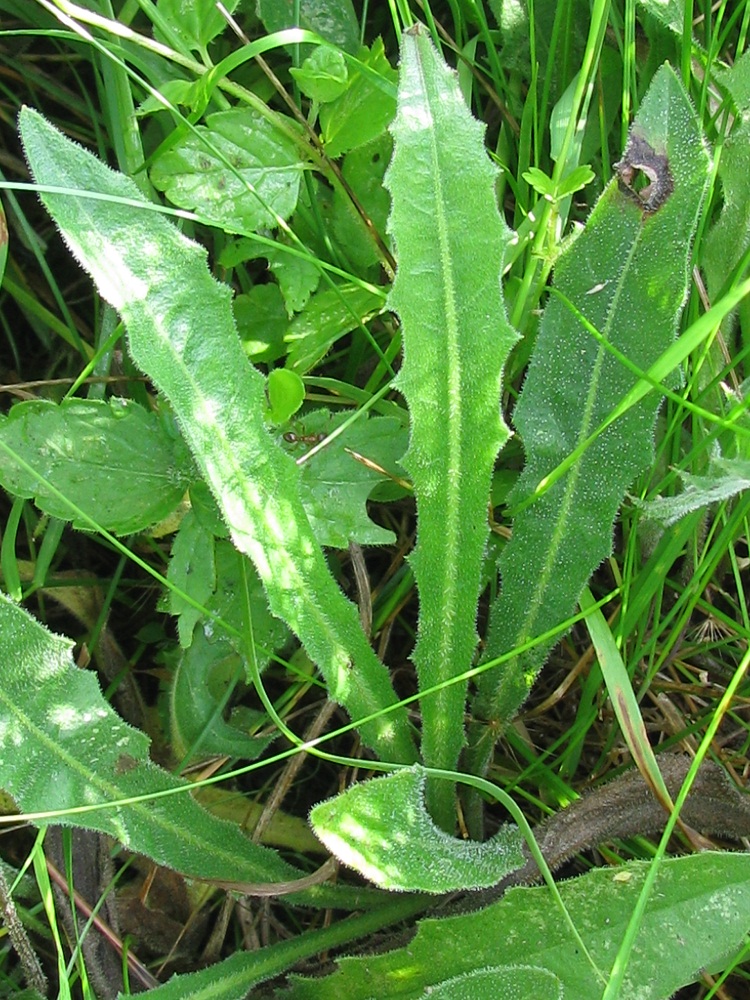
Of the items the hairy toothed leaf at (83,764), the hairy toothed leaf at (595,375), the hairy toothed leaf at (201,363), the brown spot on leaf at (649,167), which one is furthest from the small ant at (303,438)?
the brown spot on leaf at (649,167)

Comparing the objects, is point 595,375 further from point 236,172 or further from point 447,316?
point 236,172

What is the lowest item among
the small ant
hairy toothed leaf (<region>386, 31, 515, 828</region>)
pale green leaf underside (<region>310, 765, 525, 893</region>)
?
pale green leaf underside (<region>310, 765, 525, 893</region>)

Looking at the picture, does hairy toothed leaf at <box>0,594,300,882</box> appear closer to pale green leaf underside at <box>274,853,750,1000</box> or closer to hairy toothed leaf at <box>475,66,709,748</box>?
pale green leaf underside at <box>274,853,750,1000</box>

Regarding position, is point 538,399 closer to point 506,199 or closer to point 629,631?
point 629,631

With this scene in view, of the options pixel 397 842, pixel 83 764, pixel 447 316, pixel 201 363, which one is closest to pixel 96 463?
pixel 201 363

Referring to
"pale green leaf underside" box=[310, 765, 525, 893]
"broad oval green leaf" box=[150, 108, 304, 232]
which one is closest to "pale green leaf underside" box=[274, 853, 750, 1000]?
"pale green leaf underside" box=[310, 765, 525, 893]

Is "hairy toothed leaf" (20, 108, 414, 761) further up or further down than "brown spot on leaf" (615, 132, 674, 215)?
further down

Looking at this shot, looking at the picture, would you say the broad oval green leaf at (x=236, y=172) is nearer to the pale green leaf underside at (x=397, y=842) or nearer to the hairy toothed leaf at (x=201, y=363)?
the hairy toothed leaf at (x=201, y=363)
